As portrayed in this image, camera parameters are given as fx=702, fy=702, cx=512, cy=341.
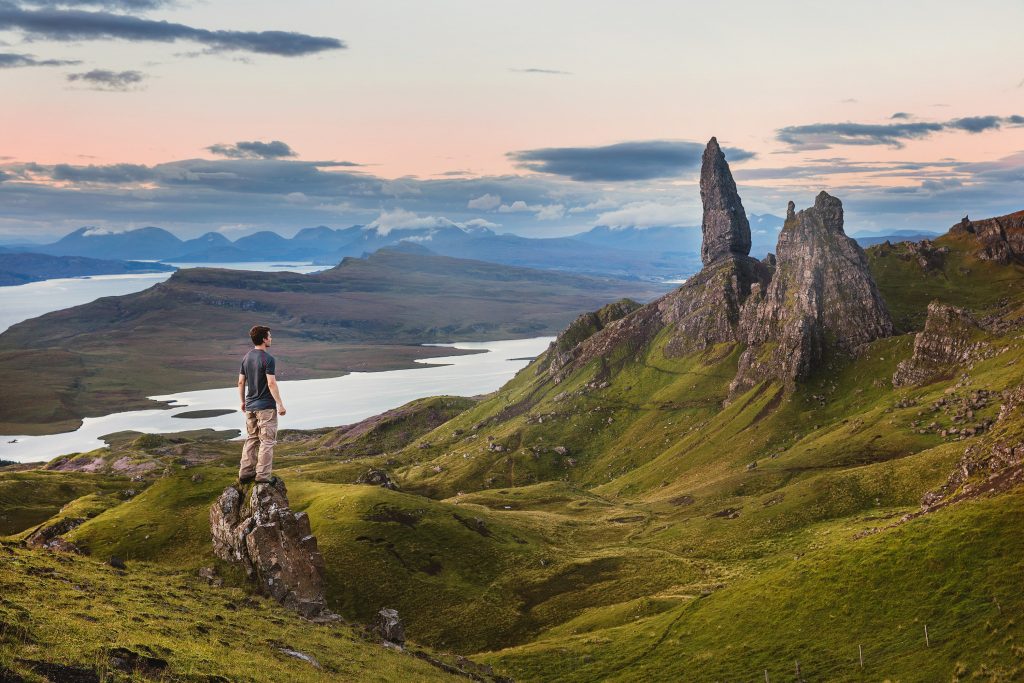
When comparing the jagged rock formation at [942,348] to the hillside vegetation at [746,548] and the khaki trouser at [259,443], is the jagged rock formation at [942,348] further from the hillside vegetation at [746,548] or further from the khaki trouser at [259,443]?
the khaki trouser at [259,443]

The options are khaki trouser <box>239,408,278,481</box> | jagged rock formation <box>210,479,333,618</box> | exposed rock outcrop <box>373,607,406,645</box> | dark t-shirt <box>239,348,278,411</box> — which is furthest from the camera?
exposed rock outcrop <box>373,607,406,645</box>

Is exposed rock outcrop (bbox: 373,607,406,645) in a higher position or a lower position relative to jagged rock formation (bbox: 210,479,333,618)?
lower

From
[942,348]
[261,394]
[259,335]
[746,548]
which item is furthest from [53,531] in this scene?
[942,348]

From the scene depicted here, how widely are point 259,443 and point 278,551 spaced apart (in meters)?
8.74

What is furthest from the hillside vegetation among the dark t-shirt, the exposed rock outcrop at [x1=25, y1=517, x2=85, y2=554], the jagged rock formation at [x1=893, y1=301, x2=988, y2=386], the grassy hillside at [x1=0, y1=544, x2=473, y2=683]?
the dark t-shirt

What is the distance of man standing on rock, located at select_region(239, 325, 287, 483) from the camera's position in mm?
40594

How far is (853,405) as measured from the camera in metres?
169

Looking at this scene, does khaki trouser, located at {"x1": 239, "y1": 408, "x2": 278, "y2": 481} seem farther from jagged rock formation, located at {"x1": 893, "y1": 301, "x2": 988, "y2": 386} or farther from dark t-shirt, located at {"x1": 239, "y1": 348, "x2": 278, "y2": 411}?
jagged rock formation, located at {"x1": 893, "y1": 301, "x2": 988, "y2": 386}

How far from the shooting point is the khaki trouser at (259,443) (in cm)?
4425

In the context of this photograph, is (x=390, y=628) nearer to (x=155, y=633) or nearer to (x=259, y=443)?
(x=259, y=443)

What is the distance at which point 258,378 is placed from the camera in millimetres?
42312

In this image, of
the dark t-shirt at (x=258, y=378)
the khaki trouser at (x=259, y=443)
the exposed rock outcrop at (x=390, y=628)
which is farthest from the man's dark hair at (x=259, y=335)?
the exposed rock outcrop at (x=390, y=628)

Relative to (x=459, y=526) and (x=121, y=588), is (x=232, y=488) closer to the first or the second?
(x=121, y=588)

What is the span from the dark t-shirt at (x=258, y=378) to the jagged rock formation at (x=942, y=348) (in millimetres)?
151152
